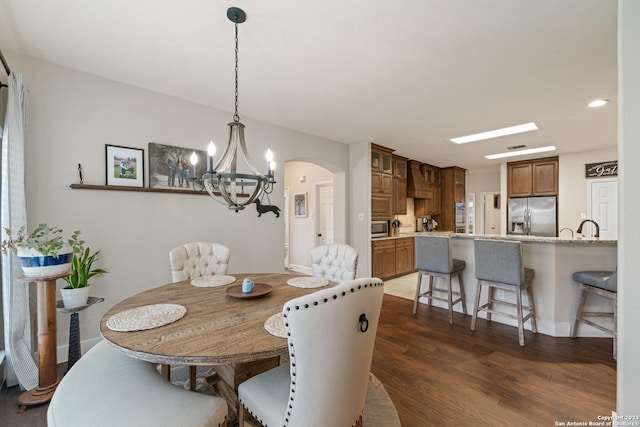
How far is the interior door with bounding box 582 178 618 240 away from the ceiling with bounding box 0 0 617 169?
240 cm

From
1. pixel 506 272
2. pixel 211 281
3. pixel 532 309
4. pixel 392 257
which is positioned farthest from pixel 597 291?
pixel 211 281

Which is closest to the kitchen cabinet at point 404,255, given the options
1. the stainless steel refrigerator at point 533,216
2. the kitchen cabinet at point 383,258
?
the kitchen cabinet at point 383,258

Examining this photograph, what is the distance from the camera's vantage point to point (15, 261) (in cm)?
200

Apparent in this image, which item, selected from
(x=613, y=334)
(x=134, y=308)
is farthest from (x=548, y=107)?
(x=134, y=308)

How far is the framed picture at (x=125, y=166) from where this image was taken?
261 cm

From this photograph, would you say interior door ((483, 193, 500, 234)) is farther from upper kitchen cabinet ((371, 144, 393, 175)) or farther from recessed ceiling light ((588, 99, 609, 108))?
recessed ceiling light ((588, 99, 609, 108))

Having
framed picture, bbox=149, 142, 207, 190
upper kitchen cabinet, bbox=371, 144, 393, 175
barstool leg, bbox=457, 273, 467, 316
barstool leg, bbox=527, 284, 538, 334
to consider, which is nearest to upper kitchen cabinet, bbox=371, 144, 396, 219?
upper kitchen cabinet, bbox=371, 144, 393, 175

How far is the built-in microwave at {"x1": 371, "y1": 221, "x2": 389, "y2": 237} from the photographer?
5.32 m

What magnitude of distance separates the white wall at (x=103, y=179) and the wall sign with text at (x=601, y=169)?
6.39 m

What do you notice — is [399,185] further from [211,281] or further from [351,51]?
[211,281]

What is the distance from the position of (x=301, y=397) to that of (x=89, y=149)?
9.24 ft

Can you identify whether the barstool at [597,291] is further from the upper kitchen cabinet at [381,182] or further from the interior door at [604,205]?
the interior door at [604,205]

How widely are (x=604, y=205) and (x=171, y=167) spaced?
23.3ft

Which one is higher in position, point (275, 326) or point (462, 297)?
point (275, 326)
